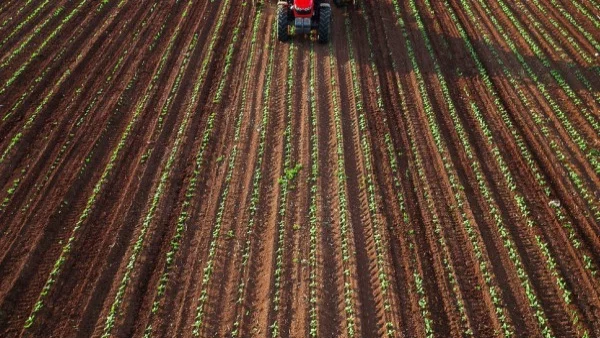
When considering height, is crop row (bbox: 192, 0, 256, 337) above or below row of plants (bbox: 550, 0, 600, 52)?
Answer: below

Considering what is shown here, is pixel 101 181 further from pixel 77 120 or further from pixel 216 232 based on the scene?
pixel 216 232

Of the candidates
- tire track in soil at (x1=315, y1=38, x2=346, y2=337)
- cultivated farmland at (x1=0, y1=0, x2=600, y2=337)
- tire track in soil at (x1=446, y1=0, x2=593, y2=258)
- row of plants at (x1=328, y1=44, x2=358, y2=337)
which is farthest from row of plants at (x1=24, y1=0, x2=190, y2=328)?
tire track in soil at (x1=446, y1=0, x2=593, y2=258)

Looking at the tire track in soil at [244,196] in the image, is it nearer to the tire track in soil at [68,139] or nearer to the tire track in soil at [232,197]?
the tire track in soil at [232,197]

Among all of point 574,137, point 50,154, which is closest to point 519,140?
point 574,137

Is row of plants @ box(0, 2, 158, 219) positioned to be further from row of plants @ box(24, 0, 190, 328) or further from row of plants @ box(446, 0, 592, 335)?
row of plants @ box(446, 0, 592, 335)

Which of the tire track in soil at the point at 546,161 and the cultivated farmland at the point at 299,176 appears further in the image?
the tire track in soil at the point at 546,161

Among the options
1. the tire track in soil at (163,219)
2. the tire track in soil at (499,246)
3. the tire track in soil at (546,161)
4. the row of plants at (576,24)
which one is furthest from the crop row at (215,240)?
the row of plants at (576,24)
